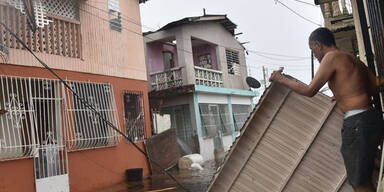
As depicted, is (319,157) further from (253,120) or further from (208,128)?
(208,128)

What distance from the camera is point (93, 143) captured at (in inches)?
366

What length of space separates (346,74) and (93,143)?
8036mm

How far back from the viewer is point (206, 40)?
17.8m

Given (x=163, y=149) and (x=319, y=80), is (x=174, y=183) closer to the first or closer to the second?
(x=163, y=149)

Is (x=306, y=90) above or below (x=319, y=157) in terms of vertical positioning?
above

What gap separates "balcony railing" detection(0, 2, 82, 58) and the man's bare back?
7.17m

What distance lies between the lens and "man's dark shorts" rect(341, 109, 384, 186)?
2.37 m

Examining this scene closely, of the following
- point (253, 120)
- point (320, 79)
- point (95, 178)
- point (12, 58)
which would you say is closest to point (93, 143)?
point (95, 178)

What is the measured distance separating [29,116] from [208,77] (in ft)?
35.4

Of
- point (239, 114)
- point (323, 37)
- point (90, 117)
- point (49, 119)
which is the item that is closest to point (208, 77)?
point (239, 114)

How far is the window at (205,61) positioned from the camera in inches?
772

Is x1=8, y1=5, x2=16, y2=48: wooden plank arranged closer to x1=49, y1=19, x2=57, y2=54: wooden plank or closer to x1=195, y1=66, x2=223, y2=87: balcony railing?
x1=49, y1=19, x2=57, y2=54: wooden plank

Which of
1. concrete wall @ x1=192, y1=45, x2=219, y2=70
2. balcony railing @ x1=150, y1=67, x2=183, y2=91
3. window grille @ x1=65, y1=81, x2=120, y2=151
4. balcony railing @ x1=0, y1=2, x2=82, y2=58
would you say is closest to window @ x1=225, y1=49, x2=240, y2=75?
concrete wall @ x1=192, y1=45, x2=219, y2=70

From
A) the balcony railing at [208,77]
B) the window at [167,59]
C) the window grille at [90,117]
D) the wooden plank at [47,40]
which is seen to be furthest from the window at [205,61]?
the wooden plank at [47,40]
